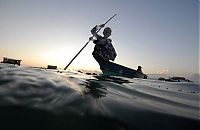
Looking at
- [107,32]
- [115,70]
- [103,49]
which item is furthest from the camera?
[115,70]

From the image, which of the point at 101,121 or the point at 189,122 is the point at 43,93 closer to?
the point at 101,121

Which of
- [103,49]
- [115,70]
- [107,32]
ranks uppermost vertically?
[107,32]

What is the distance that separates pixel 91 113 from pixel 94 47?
56.9 feet

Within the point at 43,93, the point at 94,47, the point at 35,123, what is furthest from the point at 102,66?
the point at 35,123

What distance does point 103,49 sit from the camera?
63.6ft

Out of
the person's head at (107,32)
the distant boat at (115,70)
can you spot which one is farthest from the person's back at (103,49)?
the distant boat at (115,70)

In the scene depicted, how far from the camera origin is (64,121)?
262 cm

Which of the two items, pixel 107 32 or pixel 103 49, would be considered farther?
pixel 103 49

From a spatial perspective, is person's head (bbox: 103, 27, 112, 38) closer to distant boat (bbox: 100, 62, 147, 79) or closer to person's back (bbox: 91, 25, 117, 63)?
person's back (bbox: 91, 25, 117, 63)

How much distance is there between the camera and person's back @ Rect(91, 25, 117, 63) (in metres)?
18.8

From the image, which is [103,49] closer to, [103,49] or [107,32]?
[103,49]

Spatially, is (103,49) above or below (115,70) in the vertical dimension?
above

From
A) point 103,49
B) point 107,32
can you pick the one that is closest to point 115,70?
point 103,49

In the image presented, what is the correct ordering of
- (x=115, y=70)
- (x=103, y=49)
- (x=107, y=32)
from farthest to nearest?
(x=115, y=70), (x=103, y=49), (x=107, y=32)
